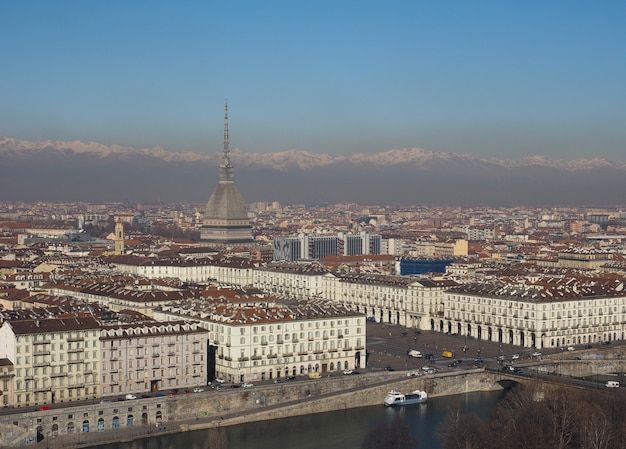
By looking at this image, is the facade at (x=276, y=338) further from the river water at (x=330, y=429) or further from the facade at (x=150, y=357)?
the river water at (x=330, y=429)

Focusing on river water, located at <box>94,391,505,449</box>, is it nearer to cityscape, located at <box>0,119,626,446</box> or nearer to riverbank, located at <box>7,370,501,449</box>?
riverbank, located at <box>7,370,501,449</box>

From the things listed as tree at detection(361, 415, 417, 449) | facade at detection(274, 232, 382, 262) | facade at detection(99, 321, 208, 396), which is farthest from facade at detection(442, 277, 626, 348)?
facade at detection(274, 232, 382, 262)

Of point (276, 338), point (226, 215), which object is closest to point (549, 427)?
point (276, 338)

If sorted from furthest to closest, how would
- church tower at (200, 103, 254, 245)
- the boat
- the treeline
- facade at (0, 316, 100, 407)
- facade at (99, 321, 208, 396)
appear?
church tower at (200, 103, 254, 245) < the boat < facade at (99, 321, 208, 396) < facade at (0, 316, 100, 407) < the treeline

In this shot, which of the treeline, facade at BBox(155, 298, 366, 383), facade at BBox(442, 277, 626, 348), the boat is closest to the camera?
the treeline

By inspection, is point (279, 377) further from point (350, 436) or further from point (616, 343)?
point (616, 343)

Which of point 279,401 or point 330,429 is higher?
point 279,401

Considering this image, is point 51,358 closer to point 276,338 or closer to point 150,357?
point 150,357
